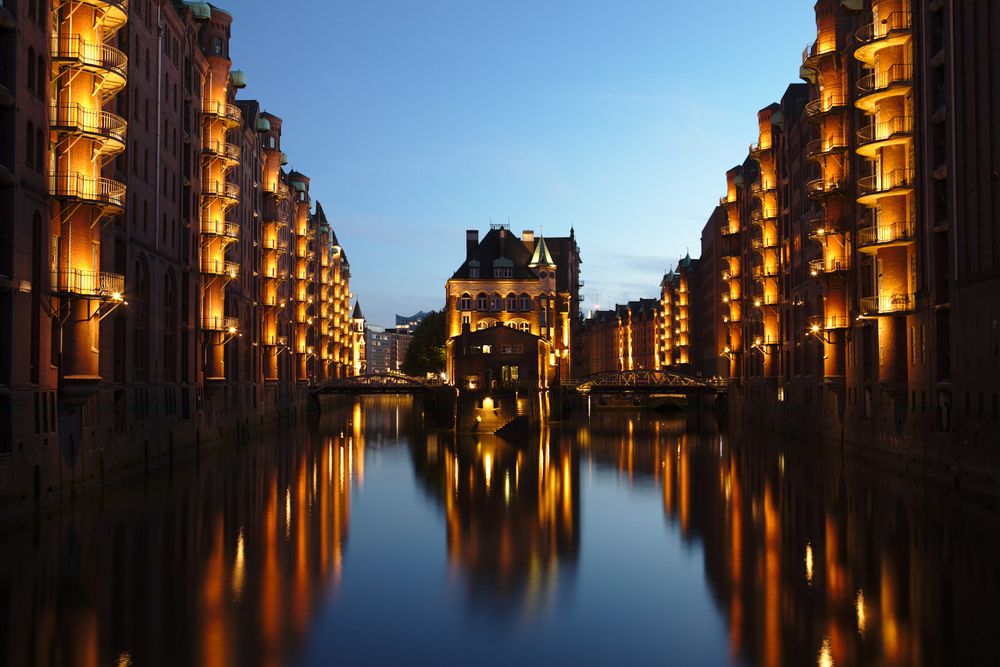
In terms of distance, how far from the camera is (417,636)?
2333 cm

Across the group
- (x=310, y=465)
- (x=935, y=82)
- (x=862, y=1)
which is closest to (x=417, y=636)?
(x=935, y=82)

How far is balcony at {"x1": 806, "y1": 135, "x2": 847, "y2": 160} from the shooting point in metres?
63.3

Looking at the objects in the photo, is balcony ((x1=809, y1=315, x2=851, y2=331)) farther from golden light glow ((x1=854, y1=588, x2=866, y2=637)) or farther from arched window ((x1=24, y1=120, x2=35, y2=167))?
arched window ((x1=24, y1=120, x2=35, y2=167))

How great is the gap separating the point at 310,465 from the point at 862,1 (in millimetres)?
40896

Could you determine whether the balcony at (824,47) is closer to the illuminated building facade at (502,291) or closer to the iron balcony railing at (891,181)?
the iron balcony railing at (891,181)

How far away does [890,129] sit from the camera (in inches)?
2104

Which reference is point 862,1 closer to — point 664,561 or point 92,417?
point 664,561

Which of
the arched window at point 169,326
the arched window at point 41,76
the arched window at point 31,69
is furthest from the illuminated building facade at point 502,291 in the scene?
the arched window at point 31,69

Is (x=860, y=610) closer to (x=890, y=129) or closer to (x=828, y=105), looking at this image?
(x=890, y=129)

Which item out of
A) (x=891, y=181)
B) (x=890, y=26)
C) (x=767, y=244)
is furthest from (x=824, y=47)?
(x=767, y=244)

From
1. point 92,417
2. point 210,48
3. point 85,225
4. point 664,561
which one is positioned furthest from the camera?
point 210,48

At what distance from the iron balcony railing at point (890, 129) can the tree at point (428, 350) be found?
123m

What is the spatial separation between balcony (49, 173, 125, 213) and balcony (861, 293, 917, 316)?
117 ft

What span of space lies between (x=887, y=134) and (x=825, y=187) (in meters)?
10.5
